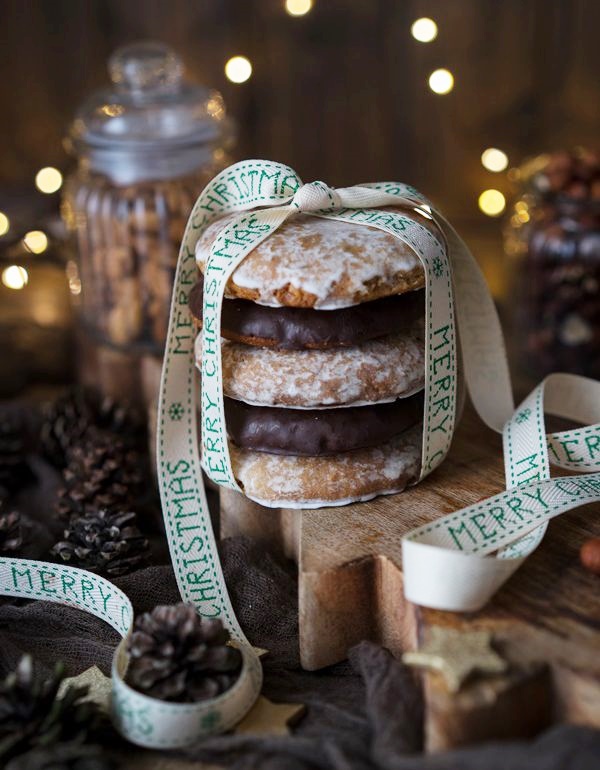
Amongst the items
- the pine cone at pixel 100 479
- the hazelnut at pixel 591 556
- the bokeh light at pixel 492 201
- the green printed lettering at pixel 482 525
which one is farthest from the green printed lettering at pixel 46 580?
the bokeh light at pixel 492 201

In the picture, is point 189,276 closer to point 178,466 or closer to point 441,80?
point 178,466

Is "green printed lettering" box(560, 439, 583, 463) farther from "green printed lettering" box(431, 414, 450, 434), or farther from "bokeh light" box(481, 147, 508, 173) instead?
"bokeh light" box(481, 147, 508, 173)

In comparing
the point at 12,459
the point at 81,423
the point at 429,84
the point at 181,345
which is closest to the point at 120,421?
the point at 81,423

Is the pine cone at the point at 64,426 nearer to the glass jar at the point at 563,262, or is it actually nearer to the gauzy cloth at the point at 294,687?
the gauzy cloth at the point at 294,687

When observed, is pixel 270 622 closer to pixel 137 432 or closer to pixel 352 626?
pixel 352 626

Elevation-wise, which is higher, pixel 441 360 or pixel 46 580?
pixel 441 360
